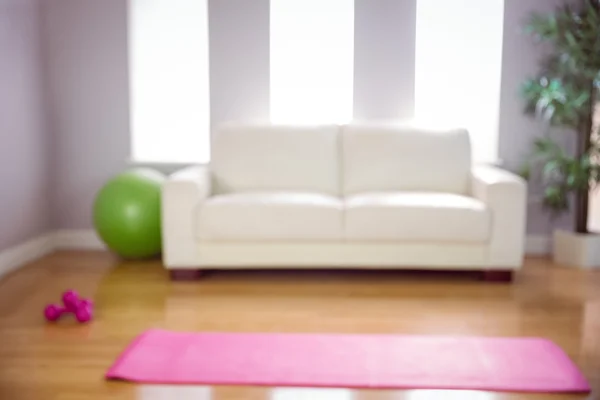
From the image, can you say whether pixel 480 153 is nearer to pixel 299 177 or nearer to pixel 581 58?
pixel 581 58

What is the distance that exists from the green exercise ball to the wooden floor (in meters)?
0.14

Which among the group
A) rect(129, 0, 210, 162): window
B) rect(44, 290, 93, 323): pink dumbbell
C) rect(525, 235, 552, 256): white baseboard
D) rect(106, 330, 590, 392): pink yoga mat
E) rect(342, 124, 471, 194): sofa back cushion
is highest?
rect(129, 0, 210, 162): window

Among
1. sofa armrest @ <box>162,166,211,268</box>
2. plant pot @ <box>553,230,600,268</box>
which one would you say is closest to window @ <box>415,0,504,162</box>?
plant pot @ <box>553,230,600,268</box>

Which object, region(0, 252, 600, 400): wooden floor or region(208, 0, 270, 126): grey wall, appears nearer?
region(0, 252, 600, 400): wooden floor

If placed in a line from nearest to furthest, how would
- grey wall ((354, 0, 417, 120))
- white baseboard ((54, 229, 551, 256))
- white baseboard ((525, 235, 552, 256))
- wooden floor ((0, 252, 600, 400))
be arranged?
wooden floor ((0, 252, 600, 400))
grey wall ((354, 0, 417, 120))
white baseboard ((525, 235, 552, 256))
white baseboard ((54, 229, 551, 256))

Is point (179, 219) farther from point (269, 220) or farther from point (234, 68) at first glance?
point (234, 68)

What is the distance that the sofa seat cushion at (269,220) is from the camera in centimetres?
399

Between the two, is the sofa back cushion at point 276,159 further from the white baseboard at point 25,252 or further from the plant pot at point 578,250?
the plant pot at point 578,250

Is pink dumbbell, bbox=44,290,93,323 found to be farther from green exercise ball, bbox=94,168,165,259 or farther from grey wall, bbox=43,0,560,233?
grey wall, bbox=43,0,560,233

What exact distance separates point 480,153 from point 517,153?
241 millimetres

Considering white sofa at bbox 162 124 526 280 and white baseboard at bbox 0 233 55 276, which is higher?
white sofa at bbox 162 124 526 280

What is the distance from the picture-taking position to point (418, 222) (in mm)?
3967

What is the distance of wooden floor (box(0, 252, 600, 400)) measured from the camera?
2.57m

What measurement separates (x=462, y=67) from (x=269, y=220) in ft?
6.01
